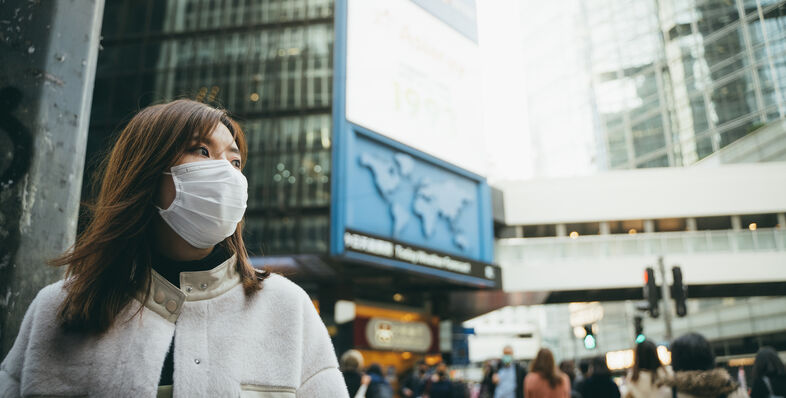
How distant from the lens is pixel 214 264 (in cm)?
157

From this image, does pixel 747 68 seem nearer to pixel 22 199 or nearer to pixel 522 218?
pixel 522 218

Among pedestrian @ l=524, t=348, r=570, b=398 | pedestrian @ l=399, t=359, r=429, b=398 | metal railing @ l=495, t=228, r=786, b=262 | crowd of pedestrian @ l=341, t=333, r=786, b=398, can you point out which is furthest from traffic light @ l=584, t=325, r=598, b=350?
metal railing @ l=495, t=228, r=786, b=262

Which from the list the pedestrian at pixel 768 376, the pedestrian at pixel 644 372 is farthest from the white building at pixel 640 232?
the pedestrian at pixel 768 376

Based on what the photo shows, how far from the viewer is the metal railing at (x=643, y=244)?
27.7 meters

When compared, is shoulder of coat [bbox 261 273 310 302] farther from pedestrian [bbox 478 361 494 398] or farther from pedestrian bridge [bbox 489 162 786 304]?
pedestrian bridge [bbox 489 162 786 304]

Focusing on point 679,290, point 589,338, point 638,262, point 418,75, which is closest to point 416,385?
point 589,338

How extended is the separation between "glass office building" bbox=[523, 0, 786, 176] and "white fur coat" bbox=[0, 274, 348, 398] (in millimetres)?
42539

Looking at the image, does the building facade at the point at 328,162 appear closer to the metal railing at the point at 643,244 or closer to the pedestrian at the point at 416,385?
the metal railing at the point at 643,244

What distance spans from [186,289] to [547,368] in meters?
6.26

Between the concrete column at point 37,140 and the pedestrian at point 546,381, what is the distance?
604 cm

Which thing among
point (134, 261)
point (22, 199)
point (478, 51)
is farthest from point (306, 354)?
point (478, 51)

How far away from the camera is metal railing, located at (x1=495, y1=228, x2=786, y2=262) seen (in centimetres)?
2770

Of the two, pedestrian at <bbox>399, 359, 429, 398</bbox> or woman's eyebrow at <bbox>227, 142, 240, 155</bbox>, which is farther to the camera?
pedestrian at <bbox>399, 359, 429, 398</bbox>

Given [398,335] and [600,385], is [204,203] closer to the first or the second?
[600,385]
